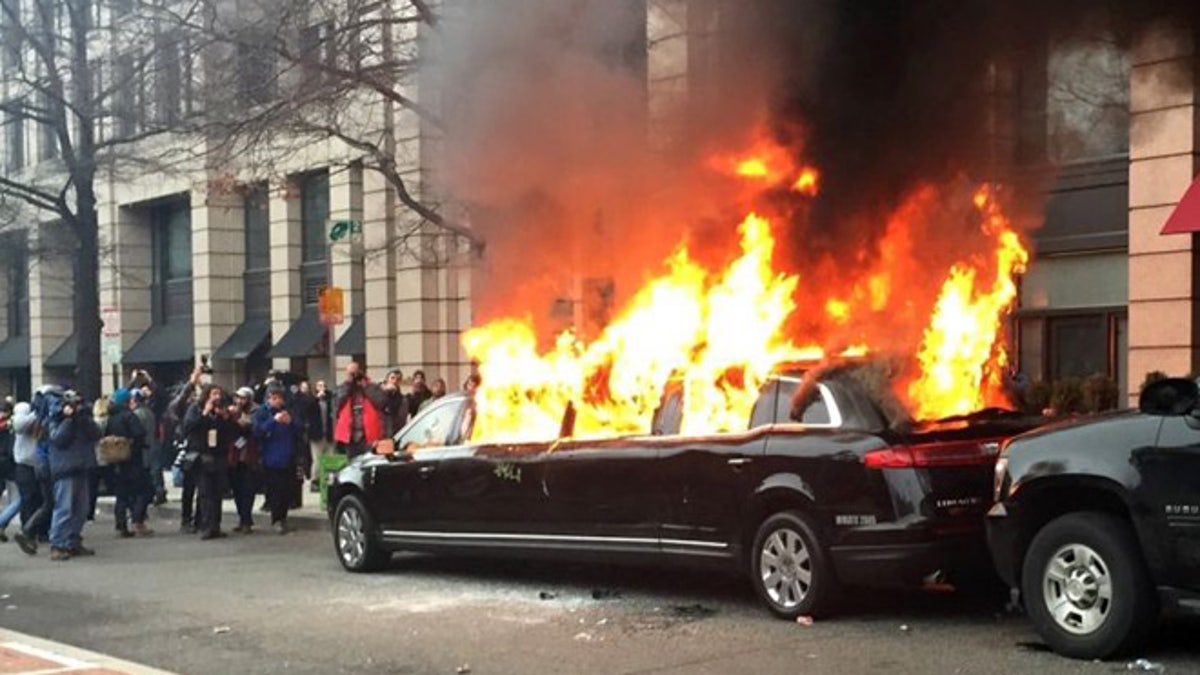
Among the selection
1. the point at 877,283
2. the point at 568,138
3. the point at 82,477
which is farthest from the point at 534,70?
the point at 82,477

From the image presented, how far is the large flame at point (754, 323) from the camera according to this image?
909 centimetres

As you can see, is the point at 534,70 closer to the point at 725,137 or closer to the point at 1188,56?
the point at 725,137

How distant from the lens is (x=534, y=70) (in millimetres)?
10922

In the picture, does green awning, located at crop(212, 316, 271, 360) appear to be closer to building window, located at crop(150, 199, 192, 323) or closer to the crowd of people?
building window, located at crop(150, 199, 192, 323)

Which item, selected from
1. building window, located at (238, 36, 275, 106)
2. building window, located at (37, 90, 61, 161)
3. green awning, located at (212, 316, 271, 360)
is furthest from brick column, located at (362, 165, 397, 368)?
building window, located at (37, 90, 61, 161)

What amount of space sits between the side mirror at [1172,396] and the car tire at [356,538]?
6.04 metres

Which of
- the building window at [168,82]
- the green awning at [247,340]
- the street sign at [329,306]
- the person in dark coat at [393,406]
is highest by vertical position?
the building window at [168,82]

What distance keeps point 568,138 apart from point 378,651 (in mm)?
4653

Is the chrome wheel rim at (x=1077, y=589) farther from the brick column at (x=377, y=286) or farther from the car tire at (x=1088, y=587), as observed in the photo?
the brick column at (x=377, y=286)

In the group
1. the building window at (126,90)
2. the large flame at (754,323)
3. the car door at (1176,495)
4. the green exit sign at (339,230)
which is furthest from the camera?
the building window at (126,90)

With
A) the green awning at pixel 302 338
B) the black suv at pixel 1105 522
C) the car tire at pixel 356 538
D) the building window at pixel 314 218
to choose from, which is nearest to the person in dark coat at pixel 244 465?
the car tire at pixel 356 538

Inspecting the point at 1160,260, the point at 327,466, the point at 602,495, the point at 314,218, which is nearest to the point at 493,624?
the point at 602,495

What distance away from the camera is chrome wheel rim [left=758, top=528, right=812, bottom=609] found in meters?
8.03

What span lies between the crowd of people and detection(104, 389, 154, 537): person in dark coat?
0.5 inches
